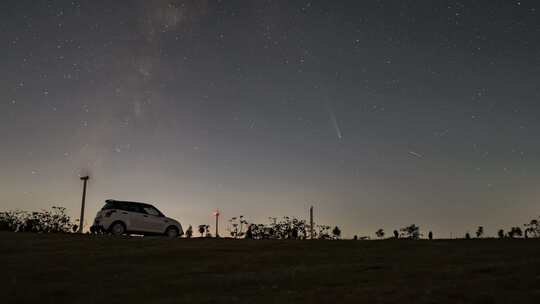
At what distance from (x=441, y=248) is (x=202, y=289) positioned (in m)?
8.52

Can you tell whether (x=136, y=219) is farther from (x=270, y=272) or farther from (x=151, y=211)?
(x=270, y=272)

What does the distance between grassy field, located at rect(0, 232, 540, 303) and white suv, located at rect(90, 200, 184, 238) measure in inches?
211

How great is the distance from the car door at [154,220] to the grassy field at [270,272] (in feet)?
19.9

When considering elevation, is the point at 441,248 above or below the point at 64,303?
above

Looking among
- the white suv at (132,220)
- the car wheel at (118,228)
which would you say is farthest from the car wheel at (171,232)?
the car wheel at (118,228)

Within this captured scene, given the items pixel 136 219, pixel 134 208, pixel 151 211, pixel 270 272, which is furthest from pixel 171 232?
pixel 270 272

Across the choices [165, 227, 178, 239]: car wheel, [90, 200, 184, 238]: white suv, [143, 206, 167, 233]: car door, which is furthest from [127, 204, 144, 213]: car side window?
[165, 227, 178, 239]: car wheel

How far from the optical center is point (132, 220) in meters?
22.8

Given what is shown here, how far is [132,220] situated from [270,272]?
42.9ft

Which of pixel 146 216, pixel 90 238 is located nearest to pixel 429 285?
pixel 90 238

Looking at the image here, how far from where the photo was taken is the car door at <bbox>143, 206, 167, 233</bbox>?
913 inches

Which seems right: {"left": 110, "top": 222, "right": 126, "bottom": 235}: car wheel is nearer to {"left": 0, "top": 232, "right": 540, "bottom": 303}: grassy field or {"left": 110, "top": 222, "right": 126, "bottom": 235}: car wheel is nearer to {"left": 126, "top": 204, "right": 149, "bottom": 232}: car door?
{"left": 126, "top": 204, "right": 149, "bottom": 232}: car door

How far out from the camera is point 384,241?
58.0 feet

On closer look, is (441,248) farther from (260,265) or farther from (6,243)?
(6,243)
